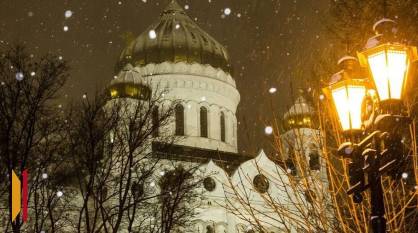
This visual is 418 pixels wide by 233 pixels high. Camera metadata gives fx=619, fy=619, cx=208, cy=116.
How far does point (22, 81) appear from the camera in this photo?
1912 centimetres

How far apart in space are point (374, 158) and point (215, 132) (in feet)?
117

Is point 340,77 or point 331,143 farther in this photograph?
point 331,143

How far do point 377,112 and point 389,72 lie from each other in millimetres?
573

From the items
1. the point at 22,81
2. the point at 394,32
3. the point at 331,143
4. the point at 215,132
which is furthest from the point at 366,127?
the point at 215,132

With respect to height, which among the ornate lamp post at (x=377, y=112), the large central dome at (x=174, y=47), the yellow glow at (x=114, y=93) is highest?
the large central dome at (x=174, y=47)

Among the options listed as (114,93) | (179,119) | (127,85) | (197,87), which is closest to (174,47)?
(197,87)

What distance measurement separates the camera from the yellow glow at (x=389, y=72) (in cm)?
528

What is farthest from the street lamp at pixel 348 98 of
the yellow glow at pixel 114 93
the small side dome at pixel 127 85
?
the yellow glow at pixel 114 93

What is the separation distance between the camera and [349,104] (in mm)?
5777

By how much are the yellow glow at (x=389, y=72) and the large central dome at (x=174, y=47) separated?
3651 cm

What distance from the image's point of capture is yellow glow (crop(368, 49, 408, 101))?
208 inches

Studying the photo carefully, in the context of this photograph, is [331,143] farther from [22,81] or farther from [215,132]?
[215,132]

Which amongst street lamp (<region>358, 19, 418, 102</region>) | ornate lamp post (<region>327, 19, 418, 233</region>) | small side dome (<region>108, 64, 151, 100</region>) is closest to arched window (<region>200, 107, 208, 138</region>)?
small side dome (<region>108, 64, 151, 100</region>)

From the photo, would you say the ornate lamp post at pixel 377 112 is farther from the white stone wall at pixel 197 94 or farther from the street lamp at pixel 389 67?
the white stone wall at pixel 197 94
